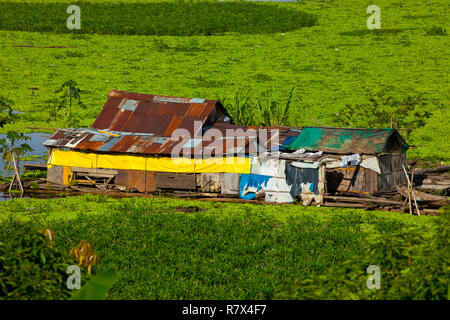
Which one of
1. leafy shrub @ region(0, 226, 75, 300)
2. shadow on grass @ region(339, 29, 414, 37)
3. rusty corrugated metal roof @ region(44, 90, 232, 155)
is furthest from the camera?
shadow on grass @ region(339, 29, 414, 37)

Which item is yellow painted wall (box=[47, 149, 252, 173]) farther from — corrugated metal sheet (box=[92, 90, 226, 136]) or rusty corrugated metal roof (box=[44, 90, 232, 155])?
corrugated metal sheet (box=[92, 90, 226, 136])

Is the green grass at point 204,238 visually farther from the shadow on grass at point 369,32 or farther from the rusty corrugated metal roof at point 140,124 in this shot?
the shadow on grass at point 369,32

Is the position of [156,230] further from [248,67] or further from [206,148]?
[248,67]

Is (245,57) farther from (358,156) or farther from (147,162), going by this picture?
(358,156)

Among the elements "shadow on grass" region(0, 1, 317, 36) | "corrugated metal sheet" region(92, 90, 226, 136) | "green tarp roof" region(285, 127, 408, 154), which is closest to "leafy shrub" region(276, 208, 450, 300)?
"green tarp roof" region(285, 127, 408, 154)

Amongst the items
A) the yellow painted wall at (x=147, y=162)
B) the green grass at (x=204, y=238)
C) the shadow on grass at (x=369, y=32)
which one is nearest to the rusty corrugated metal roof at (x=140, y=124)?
the yellow painted wall at (x=147, y=162)

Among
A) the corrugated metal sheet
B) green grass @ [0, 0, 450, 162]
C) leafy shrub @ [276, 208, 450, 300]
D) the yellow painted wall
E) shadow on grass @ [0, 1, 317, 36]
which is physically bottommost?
leafy shrub @ [276, 208, 450, 300]

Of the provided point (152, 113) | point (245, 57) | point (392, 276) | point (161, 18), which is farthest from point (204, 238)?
point (161, 18)
